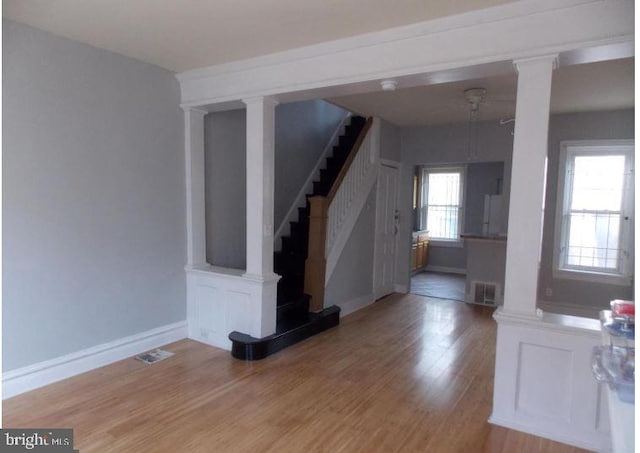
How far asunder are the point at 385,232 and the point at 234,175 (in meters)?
2.47

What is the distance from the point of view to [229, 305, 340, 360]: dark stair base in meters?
3.79

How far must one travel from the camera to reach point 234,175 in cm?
485

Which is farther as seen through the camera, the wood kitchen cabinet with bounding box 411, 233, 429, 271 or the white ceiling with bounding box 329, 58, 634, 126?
the wood kitchen cabinet with bounding box 411, 233, 429, 271

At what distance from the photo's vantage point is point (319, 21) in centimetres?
284

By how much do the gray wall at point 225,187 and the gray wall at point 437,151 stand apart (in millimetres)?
2728

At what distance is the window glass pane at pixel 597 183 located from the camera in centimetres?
530

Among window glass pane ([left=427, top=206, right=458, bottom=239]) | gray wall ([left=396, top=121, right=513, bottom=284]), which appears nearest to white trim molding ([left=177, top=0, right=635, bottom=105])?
gray wall ([left=396, top=121, right=513, bottom=284])

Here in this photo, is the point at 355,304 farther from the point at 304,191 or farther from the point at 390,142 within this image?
the point at 390,142

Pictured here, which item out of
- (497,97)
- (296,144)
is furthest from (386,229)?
(497,97)

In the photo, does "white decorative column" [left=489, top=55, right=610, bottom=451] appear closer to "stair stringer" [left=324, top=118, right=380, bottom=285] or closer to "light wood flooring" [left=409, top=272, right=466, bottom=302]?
"stair stringer" [left=324, top=118, right=380, bottom=285]

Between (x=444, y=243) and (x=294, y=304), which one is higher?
(x=444, y=243)

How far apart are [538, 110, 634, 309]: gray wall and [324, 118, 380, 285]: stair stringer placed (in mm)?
2328

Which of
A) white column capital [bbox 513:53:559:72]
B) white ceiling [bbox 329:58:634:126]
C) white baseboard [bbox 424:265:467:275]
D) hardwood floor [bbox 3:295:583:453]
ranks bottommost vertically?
hardwood floor [bbox 3:295:583:453]

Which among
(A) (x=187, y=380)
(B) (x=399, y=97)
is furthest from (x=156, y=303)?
(B) (x=399, y=97)
